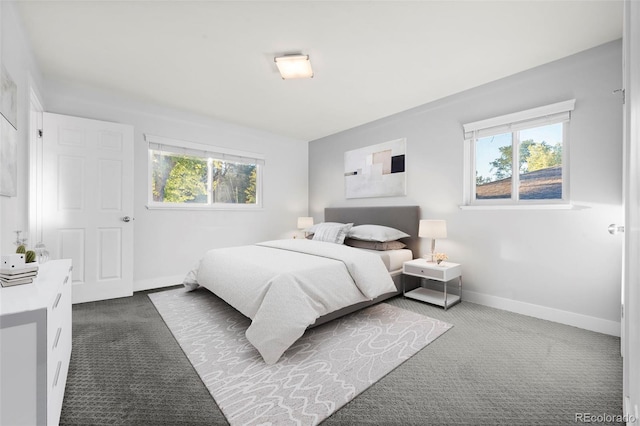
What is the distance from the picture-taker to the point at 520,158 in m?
3.00

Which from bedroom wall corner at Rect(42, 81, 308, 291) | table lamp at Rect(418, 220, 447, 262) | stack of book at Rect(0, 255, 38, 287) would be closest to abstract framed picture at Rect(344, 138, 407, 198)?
table lamp at Rect(418, 220, 447, 262)

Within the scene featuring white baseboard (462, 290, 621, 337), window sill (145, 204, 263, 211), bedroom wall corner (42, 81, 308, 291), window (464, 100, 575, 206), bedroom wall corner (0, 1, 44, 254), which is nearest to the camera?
bedroom wall corner (0, 1, 44, 254)

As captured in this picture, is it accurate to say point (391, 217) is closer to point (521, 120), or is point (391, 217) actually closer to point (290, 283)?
point (521, 120)

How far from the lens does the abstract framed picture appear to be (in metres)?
4.02

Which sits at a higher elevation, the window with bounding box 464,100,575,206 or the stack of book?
the window with bounding box 464,100,575,206

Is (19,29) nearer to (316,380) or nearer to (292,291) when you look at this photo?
(292,291)

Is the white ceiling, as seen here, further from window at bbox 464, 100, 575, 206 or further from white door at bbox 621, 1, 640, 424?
white door at bbox 621, 1, 640, 424

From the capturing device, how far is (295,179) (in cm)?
549

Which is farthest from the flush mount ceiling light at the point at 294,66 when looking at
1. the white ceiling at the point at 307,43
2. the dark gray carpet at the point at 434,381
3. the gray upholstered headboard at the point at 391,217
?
the dark gray carpet at the point at 434,381

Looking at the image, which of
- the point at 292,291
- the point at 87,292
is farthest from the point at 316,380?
the point at 87,292

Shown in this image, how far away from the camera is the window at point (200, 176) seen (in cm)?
395

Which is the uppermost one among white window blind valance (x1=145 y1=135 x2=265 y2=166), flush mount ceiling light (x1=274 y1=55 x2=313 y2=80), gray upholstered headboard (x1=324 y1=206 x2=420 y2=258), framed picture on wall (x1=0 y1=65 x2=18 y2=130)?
flush mount ceiling light (x1=274 y1=55 x2=313 y2=80)

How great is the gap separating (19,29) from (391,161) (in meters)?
4.03

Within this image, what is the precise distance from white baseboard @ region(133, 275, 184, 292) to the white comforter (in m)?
0.98
